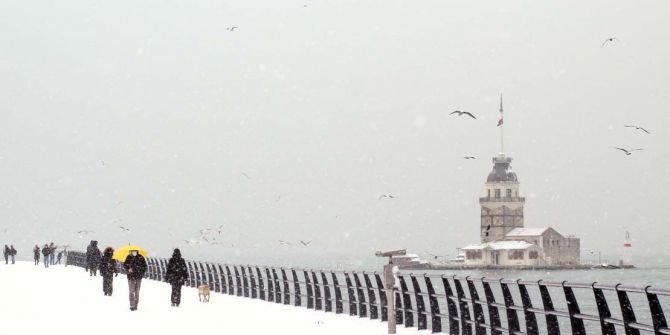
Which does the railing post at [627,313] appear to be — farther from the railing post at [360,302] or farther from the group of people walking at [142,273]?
the group of people walking at [142,273]

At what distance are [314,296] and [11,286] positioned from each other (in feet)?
66.3

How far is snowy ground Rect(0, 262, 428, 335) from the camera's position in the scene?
21.7 m

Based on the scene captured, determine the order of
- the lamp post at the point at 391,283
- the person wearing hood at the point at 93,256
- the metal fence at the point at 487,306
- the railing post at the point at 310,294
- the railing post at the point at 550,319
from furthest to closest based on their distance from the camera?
the person wearing hood at the point at 93,256 → the railing post at the point at 310,294 → the lamp post at the point at 391,283 → the railing post at the point at 550,319 → the metal fence at the point at 487,306

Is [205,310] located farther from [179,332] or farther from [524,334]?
[524,334]

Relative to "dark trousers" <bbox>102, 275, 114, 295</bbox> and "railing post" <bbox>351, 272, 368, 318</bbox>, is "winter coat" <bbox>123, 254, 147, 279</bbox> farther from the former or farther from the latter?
"dark trousers" <bbox>102, 275, 114, 295</bbox>

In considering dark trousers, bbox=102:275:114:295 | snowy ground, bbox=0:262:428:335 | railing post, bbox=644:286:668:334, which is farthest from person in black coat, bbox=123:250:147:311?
railing post, bbox=644:286:668:334

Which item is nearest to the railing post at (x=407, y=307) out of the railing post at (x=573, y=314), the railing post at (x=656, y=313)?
the railing post at (x=573, y=314)

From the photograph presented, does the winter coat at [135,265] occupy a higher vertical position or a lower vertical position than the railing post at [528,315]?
higher

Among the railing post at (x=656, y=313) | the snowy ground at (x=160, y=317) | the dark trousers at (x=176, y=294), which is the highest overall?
the railing post at (x=656, y=313)

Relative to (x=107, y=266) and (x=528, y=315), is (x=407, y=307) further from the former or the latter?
(x=107, y=266)

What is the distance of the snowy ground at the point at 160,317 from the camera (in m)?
21.7

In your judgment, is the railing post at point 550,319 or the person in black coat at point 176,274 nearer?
the railing post at point 550,319

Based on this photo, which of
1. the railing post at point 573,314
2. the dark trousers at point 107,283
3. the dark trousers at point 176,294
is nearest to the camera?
the railing post at point 573,314

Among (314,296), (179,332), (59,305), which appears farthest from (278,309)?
(179,332)
